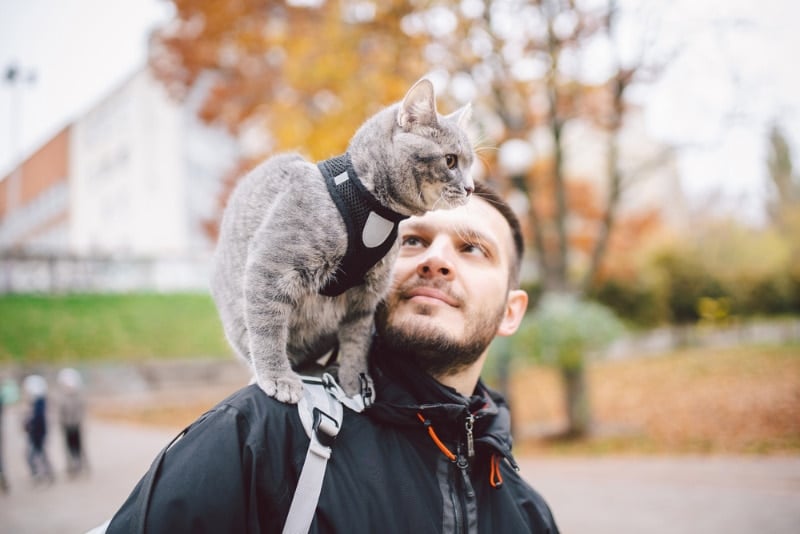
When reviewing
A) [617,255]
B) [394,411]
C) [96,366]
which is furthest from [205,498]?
[617,255]

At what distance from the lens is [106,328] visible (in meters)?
14.6

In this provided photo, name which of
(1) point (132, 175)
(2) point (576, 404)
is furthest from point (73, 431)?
(1) point (132, 175)

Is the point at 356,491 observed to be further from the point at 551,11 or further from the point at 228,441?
the point at 551,11

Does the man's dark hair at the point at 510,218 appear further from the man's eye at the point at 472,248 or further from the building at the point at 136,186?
the building at the point at 136,186

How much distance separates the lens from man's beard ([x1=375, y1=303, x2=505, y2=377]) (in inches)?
72.4

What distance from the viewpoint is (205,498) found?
1333 mm

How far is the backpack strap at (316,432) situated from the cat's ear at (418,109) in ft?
3.49

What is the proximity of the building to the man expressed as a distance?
18.1 metres

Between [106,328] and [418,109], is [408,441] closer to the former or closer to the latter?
[418,109]

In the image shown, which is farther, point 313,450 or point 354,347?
point 354,347

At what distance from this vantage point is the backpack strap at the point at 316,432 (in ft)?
4.59

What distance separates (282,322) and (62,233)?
23.2m

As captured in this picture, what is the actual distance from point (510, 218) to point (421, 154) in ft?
1.91

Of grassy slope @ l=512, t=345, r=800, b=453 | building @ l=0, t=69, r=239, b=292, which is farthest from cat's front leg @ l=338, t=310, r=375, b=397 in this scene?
building @ l=0, t=69, r=239, b=292
